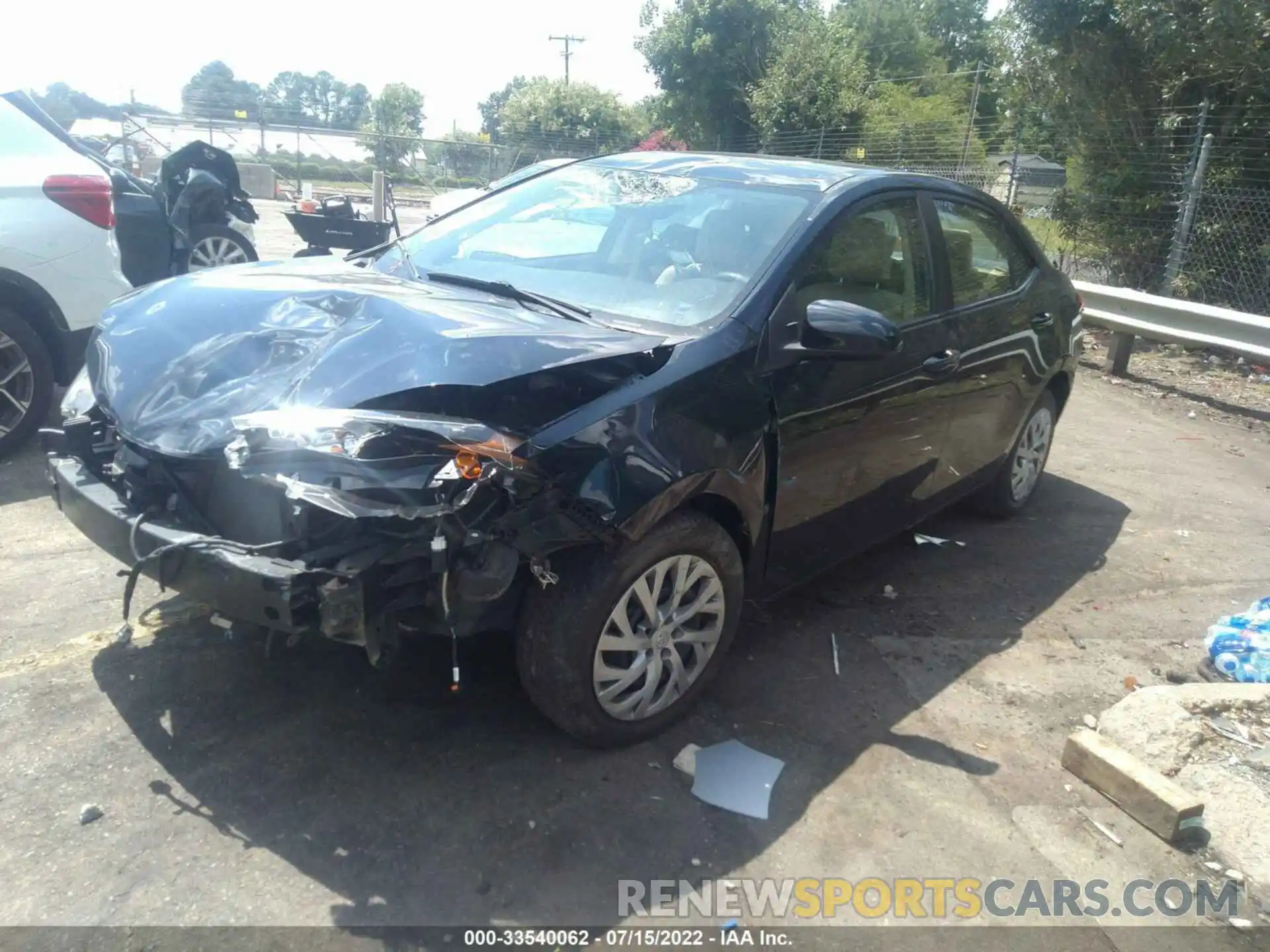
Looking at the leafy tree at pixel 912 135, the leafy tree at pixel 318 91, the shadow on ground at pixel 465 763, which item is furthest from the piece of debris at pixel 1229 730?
the leafy tree at pixel 318 91

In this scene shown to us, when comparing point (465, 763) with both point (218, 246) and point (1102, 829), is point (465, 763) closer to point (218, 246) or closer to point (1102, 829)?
point (1102, 829)

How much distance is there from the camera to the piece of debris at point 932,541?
514 cm

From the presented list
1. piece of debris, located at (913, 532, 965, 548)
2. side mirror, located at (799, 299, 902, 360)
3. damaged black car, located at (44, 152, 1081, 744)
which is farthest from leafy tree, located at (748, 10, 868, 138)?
side mirror, located at (799, 299, 902, 360)

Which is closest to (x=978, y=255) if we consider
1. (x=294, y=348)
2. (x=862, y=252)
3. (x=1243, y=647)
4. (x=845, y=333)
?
(x=862, y=252)

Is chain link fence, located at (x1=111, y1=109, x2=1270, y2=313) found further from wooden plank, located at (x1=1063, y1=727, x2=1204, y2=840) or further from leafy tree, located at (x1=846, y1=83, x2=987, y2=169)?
wooden plank, located at (x1=1063, y1=727, x2=1204, y2=840)

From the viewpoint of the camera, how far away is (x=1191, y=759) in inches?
127

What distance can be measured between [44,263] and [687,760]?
14.2ft

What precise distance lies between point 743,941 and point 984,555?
312 cm

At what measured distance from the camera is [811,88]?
2506cm

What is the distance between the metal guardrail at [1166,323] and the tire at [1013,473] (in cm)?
407

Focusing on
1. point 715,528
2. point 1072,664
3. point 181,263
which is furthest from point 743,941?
point 181,263

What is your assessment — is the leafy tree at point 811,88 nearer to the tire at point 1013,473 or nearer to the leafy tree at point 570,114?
the leafy tree at point 570,114

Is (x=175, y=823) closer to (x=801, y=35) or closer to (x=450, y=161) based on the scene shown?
(x=450, y=161)

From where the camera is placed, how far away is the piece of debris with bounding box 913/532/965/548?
5145 millimetres
